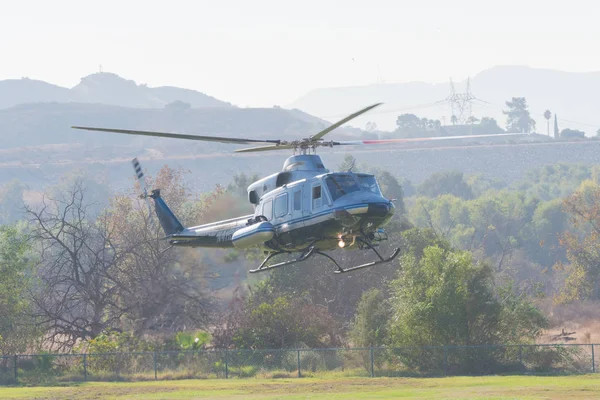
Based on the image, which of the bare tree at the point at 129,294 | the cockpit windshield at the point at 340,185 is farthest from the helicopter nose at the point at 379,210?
the bare tree at the point at 129,294

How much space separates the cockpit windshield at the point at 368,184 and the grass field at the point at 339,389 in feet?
31.7

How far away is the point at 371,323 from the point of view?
60625 millimetres

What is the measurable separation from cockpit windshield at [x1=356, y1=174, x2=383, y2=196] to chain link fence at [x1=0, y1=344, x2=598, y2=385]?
2029cm

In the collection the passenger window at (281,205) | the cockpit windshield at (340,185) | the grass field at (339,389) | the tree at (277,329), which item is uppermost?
the cockpit windshield at (340,185)

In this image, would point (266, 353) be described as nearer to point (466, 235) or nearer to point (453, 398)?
point (453, 398)

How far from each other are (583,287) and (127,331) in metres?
45.3

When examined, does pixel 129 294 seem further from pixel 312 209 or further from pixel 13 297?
pixel 312 209

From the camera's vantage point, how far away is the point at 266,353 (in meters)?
56.1

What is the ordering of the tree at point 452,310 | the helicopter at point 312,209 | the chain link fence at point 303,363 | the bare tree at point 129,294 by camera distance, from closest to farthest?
the helicopter at point 312,209, the chain link fence at point 303,363, the tree at point 452,310, the bare tree at point 129,294

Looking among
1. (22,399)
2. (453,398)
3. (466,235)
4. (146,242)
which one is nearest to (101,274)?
(146,242)

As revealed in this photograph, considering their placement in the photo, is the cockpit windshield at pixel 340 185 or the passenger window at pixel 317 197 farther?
the passenger window at pixel 317 197

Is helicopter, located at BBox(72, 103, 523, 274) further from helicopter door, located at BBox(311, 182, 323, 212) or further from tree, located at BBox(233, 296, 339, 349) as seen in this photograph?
tree, located at BBox(233, 296, 339, 349)

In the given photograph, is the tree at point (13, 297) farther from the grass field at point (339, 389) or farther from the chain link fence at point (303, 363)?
the grass field at point (339, 389)

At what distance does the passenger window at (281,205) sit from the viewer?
3534cm
